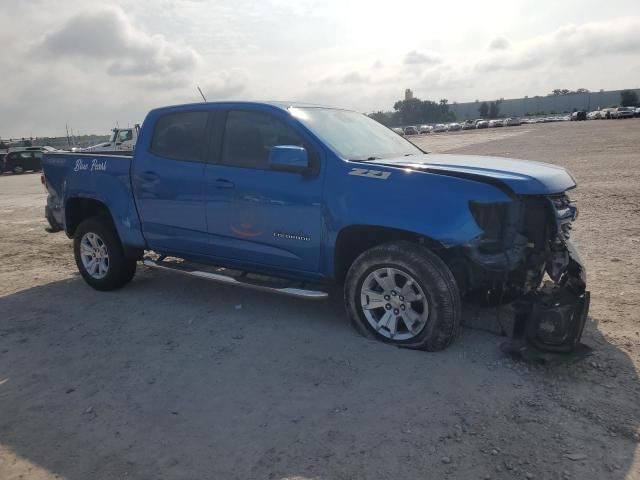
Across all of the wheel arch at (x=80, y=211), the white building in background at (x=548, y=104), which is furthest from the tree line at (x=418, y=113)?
the wheel arch at (x=80, y=211)

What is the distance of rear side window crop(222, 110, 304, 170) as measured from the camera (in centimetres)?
462

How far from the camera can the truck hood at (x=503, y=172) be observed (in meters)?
3.72

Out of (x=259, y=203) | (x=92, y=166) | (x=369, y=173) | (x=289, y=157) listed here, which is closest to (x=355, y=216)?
(x=369, y=173)

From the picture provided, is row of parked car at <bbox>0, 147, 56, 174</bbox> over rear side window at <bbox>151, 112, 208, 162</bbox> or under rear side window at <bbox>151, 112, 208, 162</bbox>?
under

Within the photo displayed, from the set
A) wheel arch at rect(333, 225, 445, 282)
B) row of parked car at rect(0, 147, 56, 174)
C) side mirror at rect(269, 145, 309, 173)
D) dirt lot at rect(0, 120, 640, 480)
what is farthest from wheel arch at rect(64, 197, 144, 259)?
row of parked car at rect(0, 147, 56, 174)

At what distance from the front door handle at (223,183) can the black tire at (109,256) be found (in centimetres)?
169

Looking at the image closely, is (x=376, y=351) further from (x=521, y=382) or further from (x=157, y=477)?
(x=157, y=477)

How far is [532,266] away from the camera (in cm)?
402

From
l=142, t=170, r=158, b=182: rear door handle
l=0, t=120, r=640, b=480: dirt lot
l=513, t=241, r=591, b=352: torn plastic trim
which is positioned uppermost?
l=142, t=170, r=158, b=182: rear door handle

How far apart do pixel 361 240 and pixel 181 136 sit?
2134 mm

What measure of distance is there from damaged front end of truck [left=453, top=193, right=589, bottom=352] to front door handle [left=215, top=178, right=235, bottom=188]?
6.71ft

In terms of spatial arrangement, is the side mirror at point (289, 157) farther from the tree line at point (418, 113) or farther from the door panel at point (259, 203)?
the tree line at point (418, 113)

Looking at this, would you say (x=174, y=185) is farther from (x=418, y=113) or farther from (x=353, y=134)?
(x=418, y=113)

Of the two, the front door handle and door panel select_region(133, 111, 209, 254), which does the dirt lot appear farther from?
the front door handle
